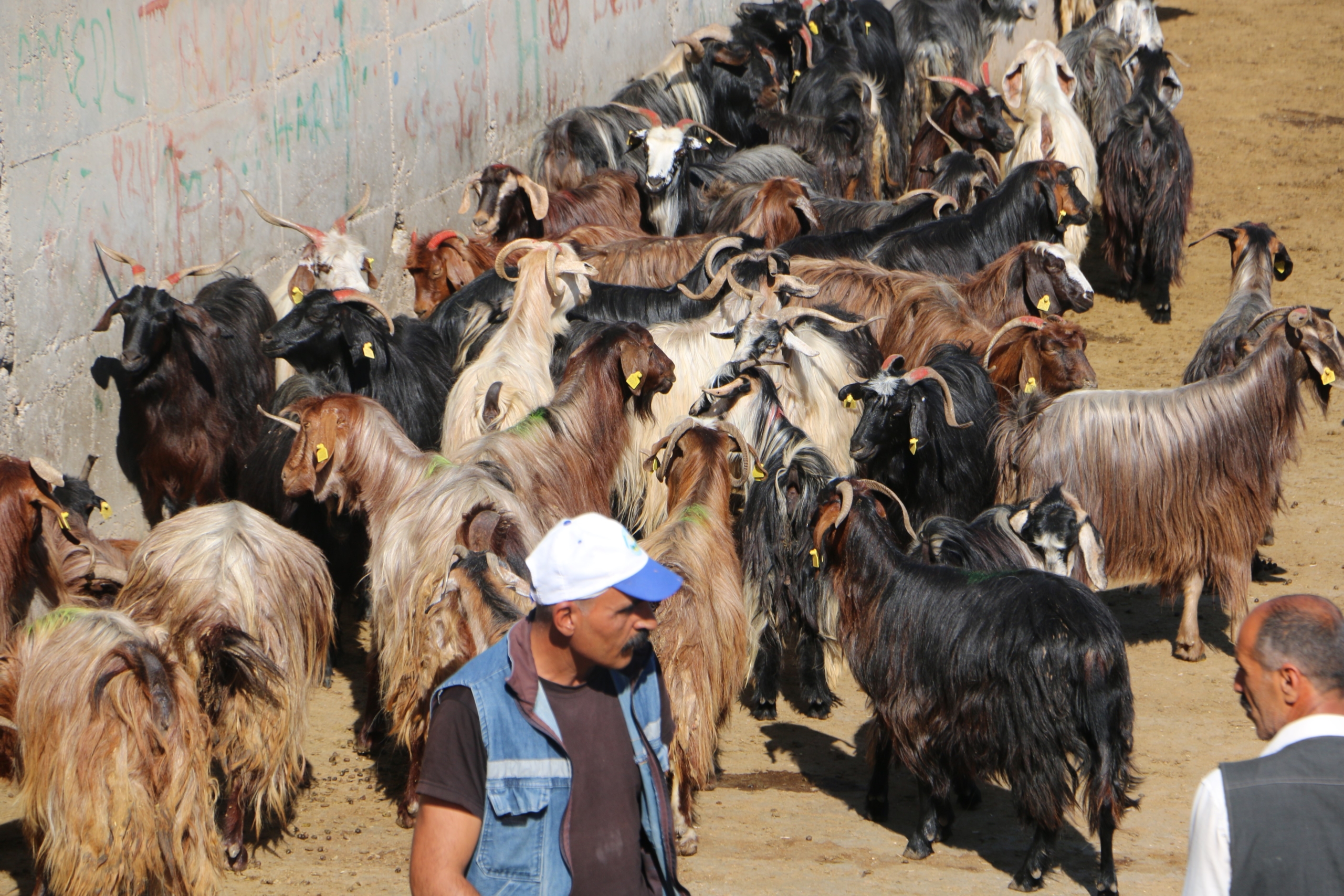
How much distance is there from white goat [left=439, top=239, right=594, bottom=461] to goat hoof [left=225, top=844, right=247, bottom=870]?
1821mm

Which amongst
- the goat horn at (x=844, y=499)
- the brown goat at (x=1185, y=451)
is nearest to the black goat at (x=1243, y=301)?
the brown goat at (x=1185, y=451)

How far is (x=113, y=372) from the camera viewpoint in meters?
6.54

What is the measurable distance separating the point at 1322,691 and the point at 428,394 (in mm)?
5139

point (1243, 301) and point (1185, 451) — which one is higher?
point (1243, 301)

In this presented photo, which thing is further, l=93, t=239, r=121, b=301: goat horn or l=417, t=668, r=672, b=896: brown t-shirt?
l=93, t=239, r=121, b=301: goat horn

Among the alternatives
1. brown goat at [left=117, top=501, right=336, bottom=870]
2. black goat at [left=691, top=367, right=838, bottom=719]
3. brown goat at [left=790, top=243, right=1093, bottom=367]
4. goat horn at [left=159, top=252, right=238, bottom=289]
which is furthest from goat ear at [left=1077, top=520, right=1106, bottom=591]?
goat horn at [left=159, top=252, right=238, bottom=289]

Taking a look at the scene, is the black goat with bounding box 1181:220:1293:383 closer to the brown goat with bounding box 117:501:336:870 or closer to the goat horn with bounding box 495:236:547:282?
the goat horn with bounding box 495:236:547:282

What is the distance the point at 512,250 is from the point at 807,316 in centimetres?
159

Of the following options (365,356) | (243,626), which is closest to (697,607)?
(243,626)

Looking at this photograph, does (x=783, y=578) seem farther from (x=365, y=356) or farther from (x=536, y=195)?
(x=536, y=195)

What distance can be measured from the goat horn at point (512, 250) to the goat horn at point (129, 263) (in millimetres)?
1701

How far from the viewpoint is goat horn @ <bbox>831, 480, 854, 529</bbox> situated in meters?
5.09

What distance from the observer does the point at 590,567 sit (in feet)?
8.18

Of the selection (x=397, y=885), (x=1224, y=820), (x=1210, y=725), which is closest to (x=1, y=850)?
(x=397, y=885)
